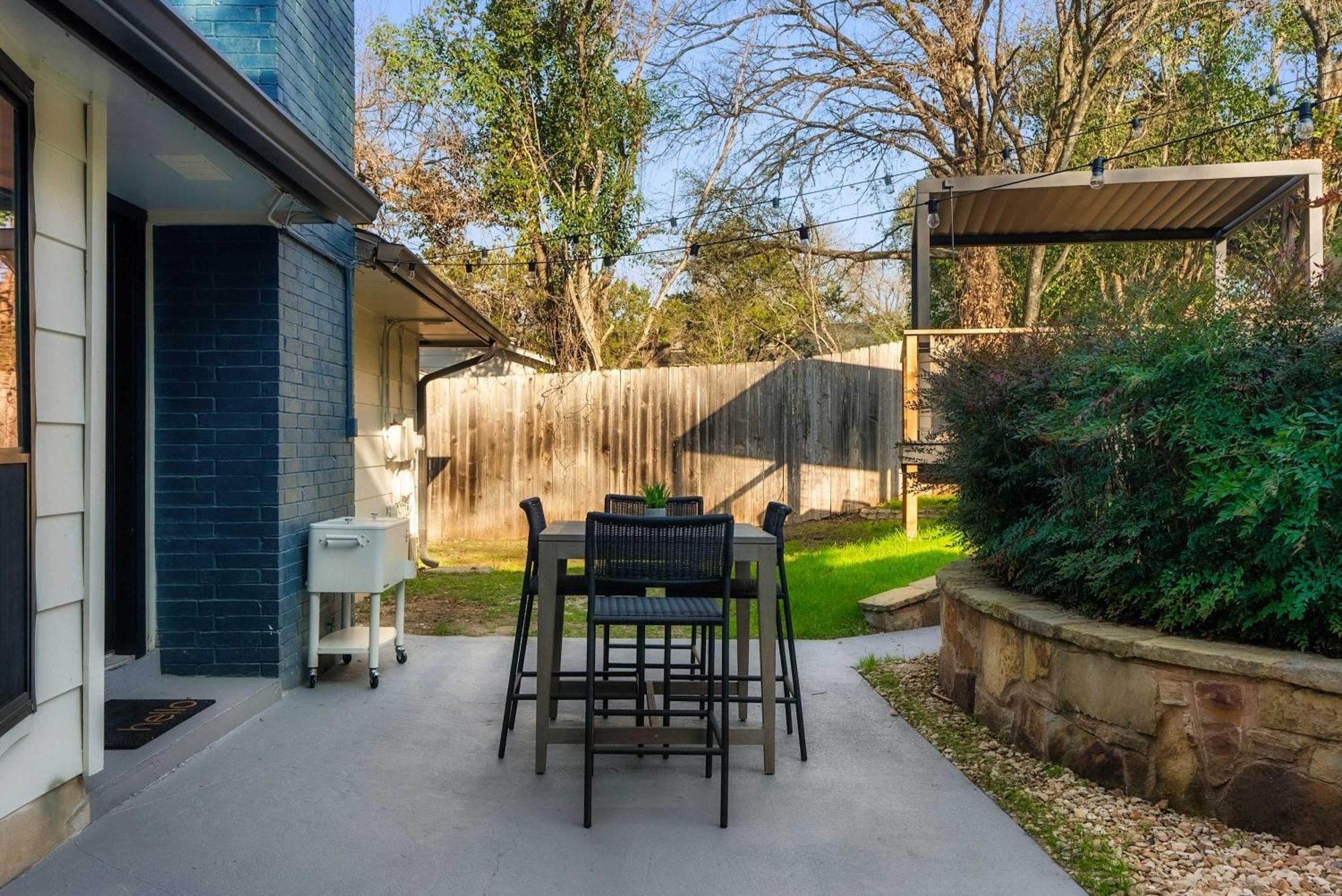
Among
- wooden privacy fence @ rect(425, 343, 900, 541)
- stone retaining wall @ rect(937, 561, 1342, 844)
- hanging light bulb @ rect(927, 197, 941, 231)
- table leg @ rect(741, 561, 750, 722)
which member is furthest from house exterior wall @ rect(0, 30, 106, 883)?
wooden privacy fence @ rect(425, 343, 900, 541)

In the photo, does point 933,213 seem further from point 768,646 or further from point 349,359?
point 768,646

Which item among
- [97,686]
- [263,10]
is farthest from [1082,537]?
[263,10]

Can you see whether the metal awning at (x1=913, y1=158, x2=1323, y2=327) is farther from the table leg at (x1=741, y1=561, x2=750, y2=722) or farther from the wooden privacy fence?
the table leg at (x1=741, y1=561, x2=750, y2=722)

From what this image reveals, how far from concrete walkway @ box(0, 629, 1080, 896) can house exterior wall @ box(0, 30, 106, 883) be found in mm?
180

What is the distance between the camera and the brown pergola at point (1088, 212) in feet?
23.9

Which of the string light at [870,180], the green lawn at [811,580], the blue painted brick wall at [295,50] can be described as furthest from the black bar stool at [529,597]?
the string light at [870,180]

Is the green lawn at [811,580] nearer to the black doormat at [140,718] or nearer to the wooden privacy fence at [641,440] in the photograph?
the wooden privacy fence at [641,440]

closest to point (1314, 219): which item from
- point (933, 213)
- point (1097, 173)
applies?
point (1097, 173)

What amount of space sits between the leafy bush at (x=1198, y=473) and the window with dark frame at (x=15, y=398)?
3162mm

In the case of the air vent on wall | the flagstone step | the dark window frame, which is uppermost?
the air vent on wall

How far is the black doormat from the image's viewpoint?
3.35 m

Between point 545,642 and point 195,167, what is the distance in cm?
213

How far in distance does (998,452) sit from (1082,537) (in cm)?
79

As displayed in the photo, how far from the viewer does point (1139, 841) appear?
2.83 metres
